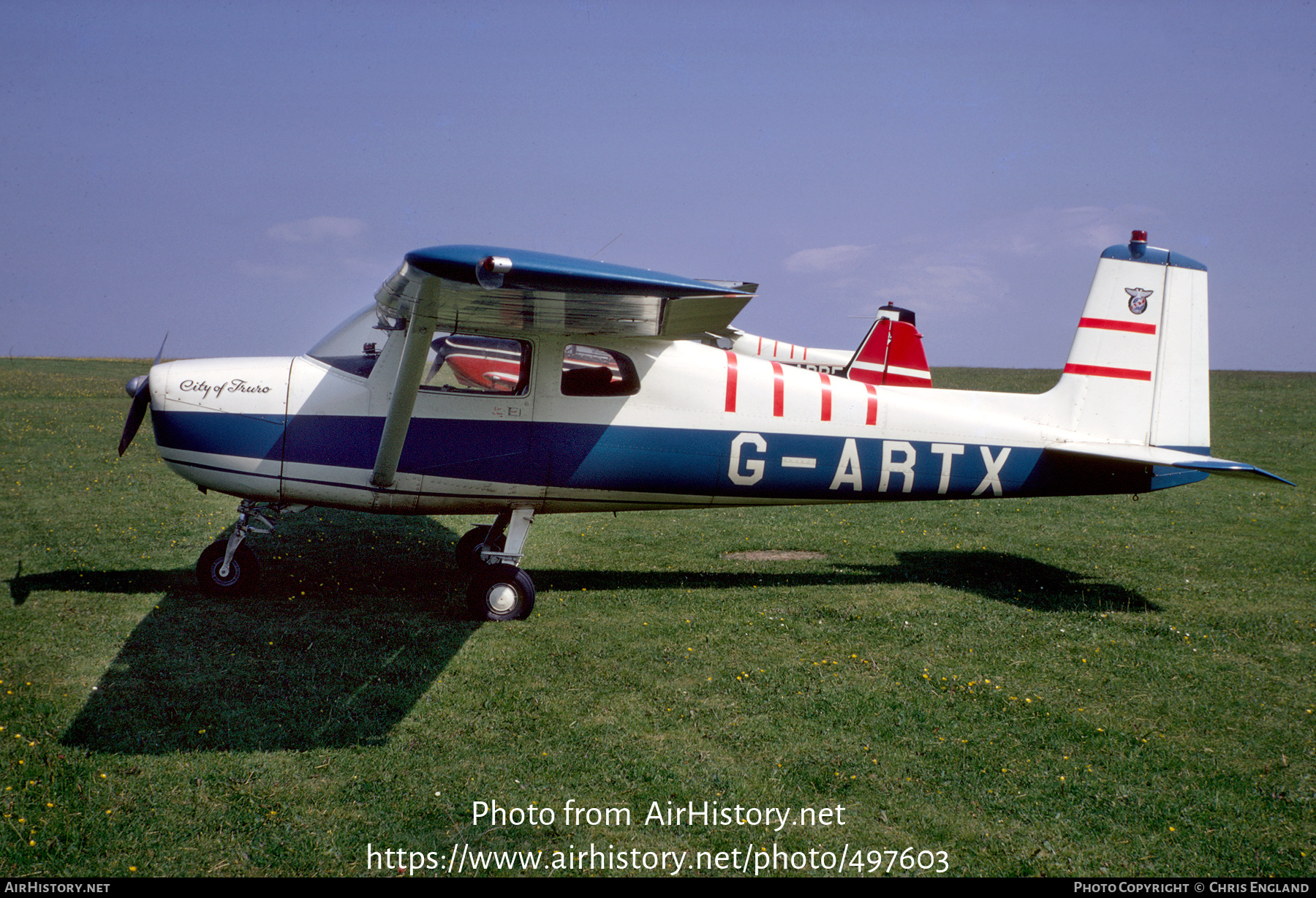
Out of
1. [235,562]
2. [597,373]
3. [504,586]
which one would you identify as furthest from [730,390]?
[235,562]

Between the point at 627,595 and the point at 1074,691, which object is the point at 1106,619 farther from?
the point at 627,595

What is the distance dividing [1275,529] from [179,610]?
12897mm

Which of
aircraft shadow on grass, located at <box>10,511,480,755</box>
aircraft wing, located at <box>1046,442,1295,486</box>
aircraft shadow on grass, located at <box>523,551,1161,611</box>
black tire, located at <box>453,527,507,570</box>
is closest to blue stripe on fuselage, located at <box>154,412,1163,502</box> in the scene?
aircraft wing, located at <box>1046,442,1295,486</box>

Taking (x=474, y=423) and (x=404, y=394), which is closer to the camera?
(x=404, y=394)

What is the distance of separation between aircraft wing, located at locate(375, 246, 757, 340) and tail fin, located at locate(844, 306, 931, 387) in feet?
28.6

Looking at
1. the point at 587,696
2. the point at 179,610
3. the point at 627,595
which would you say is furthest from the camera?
the point at 627,595

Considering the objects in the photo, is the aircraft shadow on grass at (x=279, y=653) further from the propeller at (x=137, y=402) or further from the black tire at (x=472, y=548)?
the propeller at (x=137, y=402)

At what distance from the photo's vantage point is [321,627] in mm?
6344

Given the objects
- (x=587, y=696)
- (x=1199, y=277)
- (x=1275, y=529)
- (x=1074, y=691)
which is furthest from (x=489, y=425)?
(x=1275, y=529)

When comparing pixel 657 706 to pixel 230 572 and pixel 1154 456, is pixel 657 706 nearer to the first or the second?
pixel 230 572

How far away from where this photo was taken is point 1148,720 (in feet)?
16.5

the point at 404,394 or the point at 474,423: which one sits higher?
the point at 404,394

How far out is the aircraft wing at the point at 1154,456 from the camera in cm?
670

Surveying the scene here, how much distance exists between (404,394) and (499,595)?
76.4 inches
